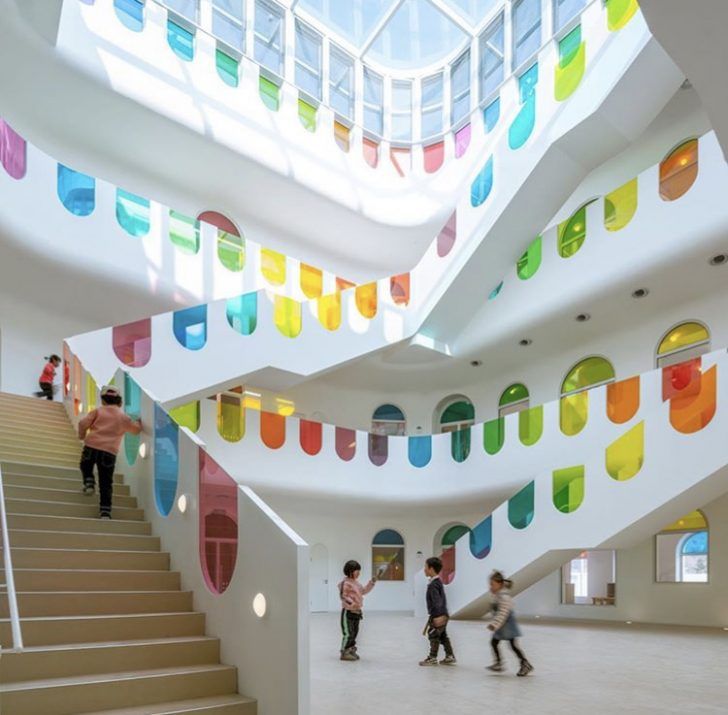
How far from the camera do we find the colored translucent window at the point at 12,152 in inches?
448

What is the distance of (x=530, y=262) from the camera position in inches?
611

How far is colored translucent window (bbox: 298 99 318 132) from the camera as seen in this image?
60.7 feet

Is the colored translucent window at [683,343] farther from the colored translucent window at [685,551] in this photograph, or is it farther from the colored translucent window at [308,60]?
the colored translucent window at [308,60]

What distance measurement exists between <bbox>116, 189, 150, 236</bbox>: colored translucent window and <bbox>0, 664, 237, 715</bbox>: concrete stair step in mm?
9638

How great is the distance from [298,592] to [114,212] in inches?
405

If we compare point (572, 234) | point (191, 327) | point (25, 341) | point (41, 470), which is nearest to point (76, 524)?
point (41, 470)

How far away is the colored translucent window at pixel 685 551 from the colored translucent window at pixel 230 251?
10.1 metres

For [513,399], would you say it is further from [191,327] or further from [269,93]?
[269,93]

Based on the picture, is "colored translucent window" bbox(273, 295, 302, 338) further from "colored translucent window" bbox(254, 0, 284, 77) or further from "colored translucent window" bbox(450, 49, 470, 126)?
"colored translucent window" bbox(450, 49, 470, 126)

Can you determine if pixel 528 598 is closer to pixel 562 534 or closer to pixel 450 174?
pixel 562 534

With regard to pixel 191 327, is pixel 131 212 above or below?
above

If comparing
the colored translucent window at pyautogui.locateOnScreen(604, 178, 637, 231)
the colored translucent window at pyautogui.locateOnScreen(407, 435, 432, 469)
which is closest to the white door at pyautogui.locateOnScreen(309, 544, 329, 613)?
the colored translucent window at pyautogui.locateOnScreen(407, 435, 432, 469)

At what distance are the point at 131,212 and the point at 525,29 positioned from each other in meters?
11.4

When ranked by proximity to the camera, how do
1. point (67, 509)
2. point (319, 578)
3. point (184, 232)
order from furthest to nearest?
point (319, 578), point (184, 232), point (67, 509)
